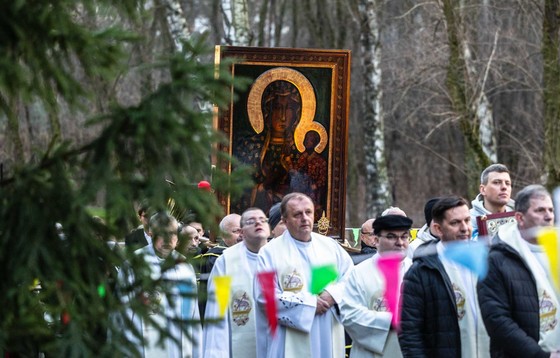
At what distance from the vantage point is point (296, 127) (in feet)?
45.9

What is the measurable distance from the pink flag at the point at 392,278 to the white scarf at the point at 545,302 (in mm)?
1289

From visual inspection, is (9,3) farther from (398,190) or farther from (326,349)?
(398,190)

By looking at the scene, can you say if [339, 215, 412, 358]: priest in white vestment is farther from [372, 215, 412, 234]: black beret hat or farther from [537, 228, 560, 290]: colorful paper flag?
[537, 228, 560, 290]: colorful paper flag

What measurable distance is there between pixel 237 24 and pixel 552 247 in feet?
40.6

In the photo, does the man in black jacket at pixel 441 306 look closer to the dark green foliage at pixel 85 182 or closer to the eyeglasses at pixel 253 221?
the eyeglasses at pixel 253 221

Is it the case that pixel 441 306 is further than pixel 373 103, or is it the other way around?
pixel 373 103

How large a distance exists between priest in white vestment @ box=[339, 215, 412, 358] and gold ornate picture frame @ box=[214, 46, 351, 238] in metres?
5.07

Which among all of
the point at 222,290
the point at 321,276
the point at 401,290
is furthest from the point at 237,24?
the point at 401,290

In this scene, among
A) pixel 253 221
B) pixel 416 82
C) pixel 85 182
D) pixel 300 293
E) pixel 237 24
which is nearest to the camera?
pixel 85 182

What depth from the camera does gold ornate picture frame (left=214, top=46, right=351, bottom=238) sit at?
13672 mm

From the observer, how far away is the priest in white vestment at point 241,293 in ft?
30.5

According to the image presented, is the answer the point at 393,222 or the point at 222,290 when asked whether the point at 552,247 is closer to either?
the point at 393,222

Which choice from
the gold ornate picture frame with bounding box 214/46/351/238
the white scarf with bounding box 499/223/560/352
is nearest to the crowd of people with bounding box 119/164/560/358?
the white scarf with bounding box 499/223/560/352

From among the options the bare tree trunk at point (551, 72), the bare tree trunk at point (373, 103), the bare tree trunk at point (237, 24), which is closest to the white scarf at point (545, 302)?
the bare tree trunk at point (551, 72)
